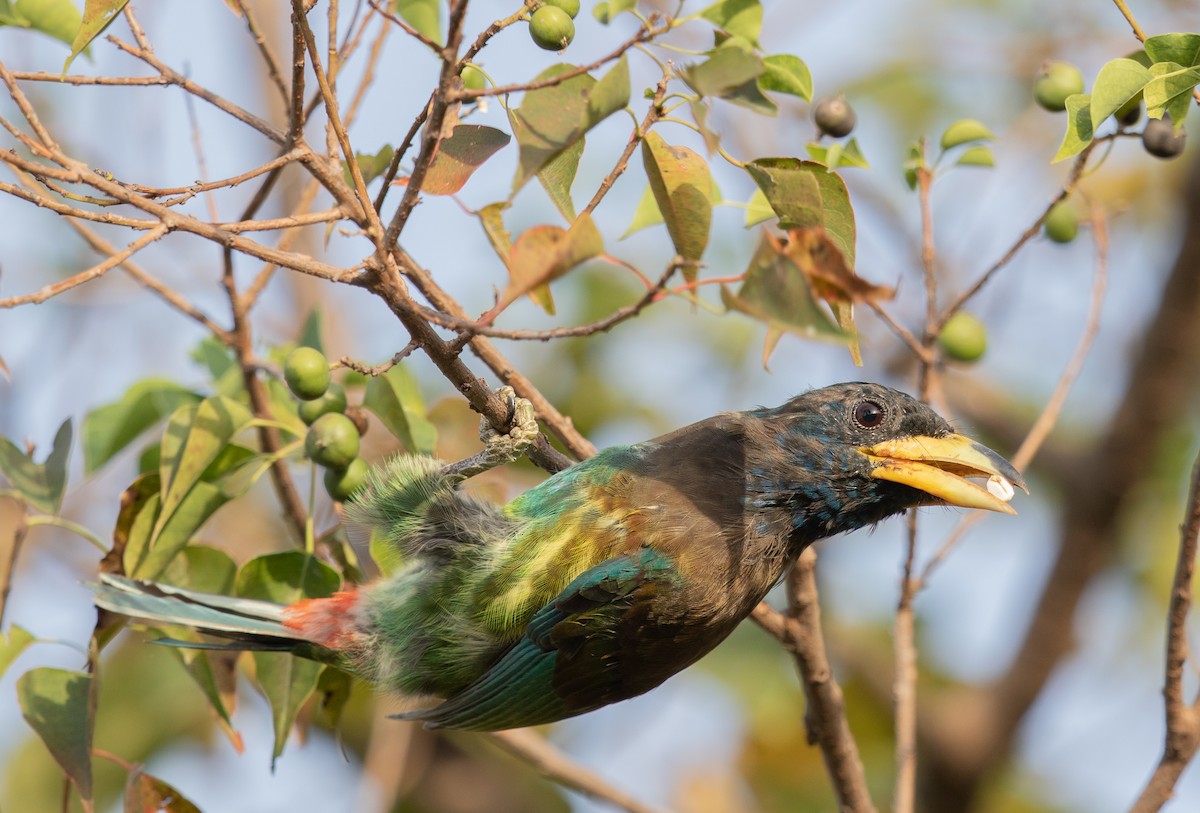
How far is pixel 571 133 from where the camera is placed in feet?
6.54

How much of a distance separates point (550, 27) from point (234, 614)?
1.55 metres

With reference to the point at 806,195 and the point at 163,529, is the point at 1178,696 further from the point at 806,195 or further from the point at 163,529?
the point at 163,529

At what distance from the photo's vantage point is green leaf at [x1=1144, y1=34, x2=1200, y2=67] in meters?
2.28

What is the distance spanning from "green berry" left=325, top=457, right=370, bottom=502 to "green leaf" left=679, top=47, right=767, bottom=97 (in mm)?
1407

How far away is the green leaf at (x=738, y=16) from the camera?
6.63 ft

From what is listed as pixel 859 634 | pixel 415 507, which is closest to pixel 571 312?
pixel 859 634

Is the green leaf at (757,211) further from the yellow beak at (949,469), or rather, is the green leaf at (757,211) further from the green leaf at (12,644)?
the green leaf at (12,644)

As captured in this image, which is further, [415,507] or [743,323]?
[743,323]

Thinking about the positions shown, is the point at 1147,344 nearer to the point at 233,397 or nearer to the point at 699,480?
the point at 699,480

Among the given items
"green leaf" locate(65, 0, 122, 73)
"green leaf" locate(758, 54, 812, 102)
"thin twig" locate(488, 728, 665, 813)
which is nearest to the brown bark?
"thin twig" locate(488, 728, 665, 813)

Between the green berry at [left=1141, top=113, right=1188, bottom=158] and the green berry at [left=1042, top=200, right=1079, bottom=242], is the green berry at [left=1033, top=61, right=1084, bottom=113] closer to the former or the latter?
the green berry at [left=1141, top=113, right=1188, bottom=158]

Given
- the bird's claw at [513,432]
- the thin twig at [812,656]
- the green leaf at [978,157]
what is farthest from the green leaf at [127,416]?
the green leaf at [978,157]

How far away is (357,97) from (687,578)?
1.48m

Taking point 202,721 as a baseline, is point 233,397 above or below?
above
